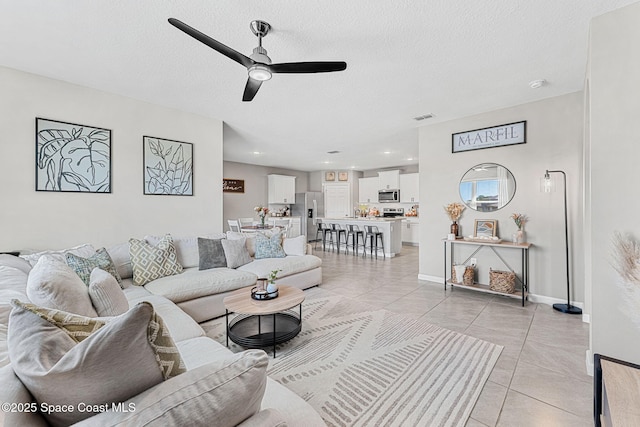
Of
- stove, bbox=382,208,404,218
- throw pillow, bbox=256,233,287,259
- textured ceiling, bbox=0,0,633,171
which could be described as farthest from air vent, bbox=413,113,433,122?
stove, bbox=382,208,404,218

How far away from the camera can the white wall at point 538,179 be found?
3297 millimetres

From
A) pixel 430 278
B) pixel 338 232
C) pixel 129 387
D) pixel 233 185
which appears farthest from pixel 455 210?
pixel 233 185

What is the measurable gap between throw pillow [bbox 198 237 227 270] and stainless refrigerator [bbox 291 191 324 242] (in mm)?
5757

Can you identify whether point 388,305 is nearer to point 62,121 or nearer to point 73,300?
point 73,300

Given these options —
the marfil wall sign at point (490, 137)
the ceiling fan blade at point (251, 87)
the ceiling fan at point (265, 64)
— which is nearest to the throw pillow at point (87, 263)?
the ceiling fan blade at point (251, 87)

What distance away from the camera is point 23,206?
9.08ft

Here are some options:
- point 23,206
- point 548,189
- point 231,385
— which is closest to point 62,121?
point 23,206

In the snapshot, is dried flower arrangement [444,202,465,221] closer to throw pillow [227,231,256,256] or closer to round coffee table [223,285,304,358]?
round coffee table [223,285,304,358]

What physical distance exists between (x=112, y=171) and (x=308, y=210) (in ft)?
21.4

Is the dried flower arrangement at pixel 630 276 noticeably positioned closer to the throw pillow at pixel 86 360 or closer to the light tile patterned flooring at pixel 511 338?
the light tile patterned flooring at pixel 511 338

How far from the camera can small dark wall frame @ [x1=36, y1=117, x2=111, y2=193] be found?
2848 millimetres

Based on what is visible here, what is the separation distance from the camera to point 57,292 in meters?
1.34

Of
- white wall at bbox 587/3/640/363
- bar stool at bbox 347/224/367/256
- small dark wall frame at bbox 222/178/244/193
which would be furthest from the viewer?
small dark wall frame at bbox 222/178/244/193

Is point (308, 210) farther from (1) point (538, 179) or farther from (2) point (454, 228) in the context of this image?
(1) point (538, 179)
